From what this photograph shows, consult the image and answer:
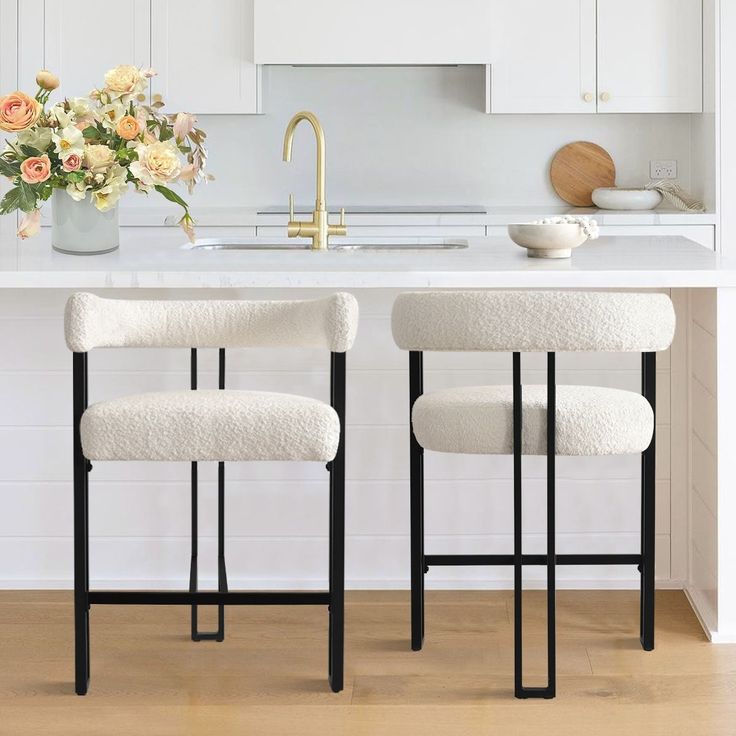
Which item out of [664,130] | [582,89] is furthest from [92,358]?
[664,130]

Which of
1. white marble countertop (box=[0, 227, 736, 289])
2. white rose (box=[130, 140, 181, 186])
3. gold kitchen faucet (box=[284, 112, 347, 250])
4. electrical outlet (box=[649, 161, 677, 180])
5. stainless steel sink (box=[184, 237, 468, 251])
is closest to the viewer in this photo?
white marble countertop (box=[0, 227, 736, 289])

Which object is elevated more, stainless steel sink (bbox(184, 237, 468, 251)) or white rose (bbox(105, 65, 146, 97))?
white rose (bbox(105, 65, 146, 97))

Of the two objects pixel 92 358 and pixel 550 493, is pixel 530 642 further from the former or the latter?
pixel 92 358

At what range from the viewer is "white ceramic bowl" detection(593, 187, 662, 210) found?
4562 millimetres

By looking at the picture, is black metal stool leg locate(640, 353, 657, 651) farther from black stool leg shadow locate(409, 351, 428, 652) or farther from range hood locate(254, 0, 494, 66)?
range hood locate(254, 0, 494, 66)

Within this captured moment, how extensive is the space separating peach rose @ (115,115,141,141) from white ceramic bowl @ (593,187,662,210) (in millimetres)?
2533

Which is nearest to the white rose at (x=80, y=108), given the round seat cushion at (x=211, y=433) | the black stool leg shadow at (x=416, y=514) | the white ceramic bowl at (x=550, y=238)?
the round seat cushion at (x=211, y=433)

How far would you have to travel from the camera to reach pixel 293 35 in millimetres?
4477

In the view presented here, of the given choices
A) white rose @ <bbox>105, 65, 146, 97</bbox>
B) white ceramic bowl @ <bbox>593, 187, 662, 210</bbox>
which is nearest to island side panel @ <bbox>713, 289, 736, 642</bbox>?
white rose @ <bbox>105, 65, 146, 97</bbox>

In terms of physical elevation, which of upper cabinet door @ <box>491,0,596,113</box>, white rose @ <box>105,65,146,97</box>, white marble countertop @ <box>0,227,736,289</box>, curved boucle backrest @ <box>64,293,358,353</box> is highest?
upper cabinet door @ <box>491,0,596,113</box>

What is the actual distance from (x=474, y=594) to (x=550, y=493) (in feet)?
2.68

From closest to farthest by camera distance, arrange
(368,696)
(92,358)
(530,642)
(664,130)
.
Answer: (368,696), (530,642), (92,358), (664,130)

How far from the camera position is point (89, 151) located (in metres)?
2.53

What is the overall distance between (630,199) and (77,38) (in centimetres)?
226
